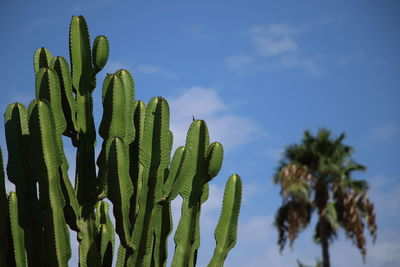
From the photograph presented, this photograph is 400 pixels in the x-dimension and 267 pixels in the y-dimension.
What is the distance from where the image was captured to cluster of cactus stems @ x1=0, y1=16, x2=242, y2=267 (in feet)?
17.9

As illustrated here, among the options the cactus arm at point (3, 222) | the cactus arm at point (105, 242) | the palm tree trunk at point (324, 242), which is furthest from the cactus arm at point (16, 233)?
the palm tree trunk at point (324, 242)

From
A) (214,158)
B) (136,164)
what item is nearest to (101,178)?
(136,164)

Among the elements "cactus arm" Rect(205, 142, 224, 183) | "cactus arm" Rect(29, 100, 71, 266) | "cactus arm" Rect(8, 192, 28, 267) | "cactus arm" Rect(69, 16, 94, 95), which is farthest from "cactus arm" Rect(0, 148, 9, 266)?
"cactus arm" Rect(205, 142, 224, 183)

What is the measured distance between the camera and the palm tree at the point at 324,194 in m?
20.9

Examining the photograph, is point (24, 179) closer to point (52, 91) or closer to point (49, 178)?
point (49, 178)

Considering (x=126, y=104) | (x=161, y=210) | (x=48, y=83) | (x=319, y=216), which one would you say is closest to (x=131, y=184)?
(x=161, y=210)

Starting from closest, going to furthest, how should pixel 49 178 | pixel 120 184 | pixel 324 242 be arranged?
1. pixel 49 178
2. pixel 120 184
3. pixel 324 242

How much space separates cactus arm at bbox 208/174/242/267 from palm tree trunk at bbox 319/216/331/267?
15.0m

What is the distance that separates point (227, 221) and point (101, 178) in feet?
4.00

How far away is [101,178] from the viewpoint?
5918 millimetres

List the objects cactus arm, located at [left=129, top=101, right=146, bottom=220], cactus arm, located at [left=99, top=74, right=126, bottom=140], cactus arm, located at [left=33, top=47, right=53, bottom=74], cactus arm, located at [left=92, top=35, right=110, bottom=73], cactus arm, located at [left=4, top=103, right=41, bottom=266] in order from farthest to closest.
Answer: cactus arm, located at [left=33, top=47, right=53, bottom=74], cactus arm, located at [left=92, top=35, right=110, bottom=73], cactus arm, located at [left=129, top=101, right=146, bottom=220], cactus arm, located at [left=99, top=74, right=126, bottom=140], cactus arm, located at [left=4, top=103, right=41, bottom=266]

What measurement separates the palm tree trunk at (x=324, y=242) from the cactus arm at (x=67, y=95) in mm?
15638

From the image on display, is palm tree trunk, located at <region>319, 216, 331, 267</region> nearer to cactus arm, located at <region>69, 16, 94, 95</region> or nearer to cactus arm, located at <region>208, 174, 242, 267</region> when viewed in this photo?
cactus arm, located at <region>208, 174, 242, 267</region>

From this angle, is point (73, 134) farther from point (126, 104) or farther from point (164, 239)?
point (164, 239)
